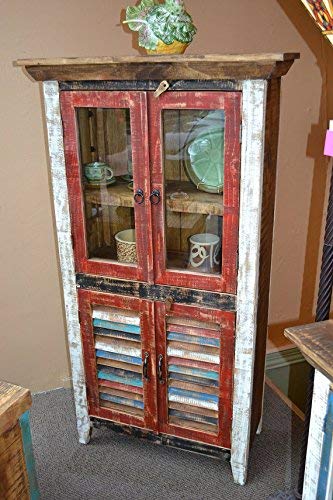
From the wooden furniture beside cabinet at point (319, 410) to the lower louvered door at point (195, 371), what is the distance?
498mm

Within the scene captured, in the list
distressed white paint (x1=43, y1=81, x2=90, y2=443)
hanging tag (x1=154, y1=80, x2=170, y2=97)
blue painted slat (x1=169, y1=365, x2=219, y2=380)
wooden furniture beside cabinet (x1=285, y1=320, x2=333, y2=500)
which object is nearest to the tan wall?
distressed white paint (x1=43, y1=81, x2=90, y2=443)

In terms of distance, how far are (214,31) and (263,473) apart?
5.33 feet

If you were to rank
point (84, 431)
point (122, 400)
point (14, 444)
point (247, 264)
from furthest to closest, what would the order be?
1. point (84, 431)
2. point (122, 400)
3. point (247, 264)
4. point (14, 444)

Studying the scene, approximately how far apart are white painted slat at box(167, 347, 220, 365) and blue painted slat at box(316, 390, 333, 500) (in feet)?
1.91

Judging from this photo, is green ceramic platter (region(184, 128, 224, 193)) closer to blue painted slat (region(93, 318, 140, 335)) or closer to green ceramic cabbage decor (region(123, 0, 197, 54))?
green ceramic cabbage decor (region(123, 0, 197, 54))

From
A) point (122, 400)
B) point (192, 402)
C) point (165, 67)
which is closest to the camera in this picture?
point (165, 67)

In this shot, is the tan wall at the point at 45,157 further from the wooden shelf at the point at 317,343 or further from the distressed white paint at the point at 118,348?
the wooden shelf at the point at 317,343

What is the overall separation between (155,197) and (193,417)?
0.77m

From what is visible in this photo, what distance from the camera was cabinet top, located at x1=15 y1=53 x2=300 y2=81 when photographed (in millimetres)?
1293

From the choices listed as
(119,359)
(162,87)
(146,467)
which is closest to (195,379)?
Answer: (119,359)

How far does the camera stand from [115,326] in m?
1.75

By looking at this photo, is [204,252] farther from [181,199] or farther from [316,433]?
[316,433]

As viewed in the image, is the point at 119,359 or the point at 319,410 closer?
the point at 319,410

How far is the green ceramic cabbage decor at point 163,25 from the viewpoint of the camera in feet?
4.62
